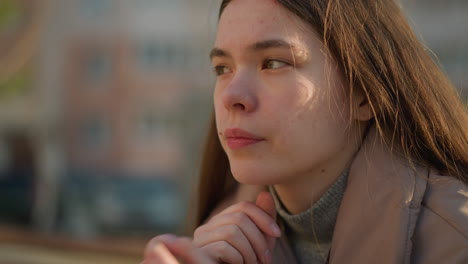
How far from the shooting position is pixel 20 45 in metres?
14.8

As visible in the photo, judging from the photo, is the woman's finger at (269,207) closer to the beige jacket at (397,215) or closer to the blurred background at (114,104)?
the beige jacket at (397,215)

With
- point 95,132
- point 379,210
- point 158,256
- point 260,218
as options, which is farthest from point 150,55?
point 158,256

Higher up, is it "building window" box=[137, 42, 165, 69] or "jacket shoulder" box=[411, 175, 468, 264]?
"jacket shoulder" box=[411, 175, 468, 264]

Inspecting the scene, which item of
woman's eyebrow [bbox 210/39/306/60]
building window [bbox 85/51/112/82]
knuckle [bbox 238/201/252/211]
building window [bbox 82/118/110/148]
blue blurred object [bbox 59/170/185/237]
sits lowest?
blue blurred object [bbox 59/170/185/237]

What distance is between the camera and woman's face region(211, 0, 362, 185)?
1.42 m

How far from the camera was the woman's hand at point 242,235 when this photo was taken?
1366 mm

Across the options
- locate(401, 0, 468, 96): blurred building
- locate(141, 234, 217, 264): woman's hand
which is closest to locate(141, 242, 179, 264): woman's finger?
locate(141, 234, 217, 264): woman's hand

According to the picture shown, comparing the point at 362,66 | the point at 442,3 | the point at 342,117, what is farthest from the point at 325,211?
the point at 442,3

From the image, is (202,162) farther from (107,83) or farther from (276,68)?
(107,83)

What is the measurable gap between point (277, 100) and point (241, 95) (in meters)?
0.09

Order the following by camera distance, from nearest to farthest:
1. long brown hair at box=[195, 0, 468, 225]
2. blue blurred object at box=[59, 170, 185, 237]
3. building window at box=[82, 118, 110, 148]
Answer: long brown hair at box=[195, 0, 468, 225]
blue blurred object at box=[59, 170, 185, 237]
building window at box=[82, 118, 110, 148]

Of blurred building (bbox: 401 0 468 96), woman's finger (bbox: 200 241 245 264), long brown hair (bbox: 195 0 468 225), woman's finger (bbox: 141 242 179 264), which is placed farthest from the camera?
blurred building (bbox: 401 0 468 96)

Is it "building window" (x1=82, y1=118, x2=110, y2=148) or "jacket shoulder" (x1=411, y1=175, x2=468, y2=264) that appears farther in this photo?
"building window" (x1=82, y1=118, x2=110, y2=148)

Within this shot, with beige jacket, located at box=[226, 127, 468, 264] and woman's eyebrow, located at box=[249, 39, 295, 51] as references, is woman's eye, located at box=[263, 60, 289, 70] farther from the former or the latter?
beige jacket, located at box=[226, 127, 468, 264]
